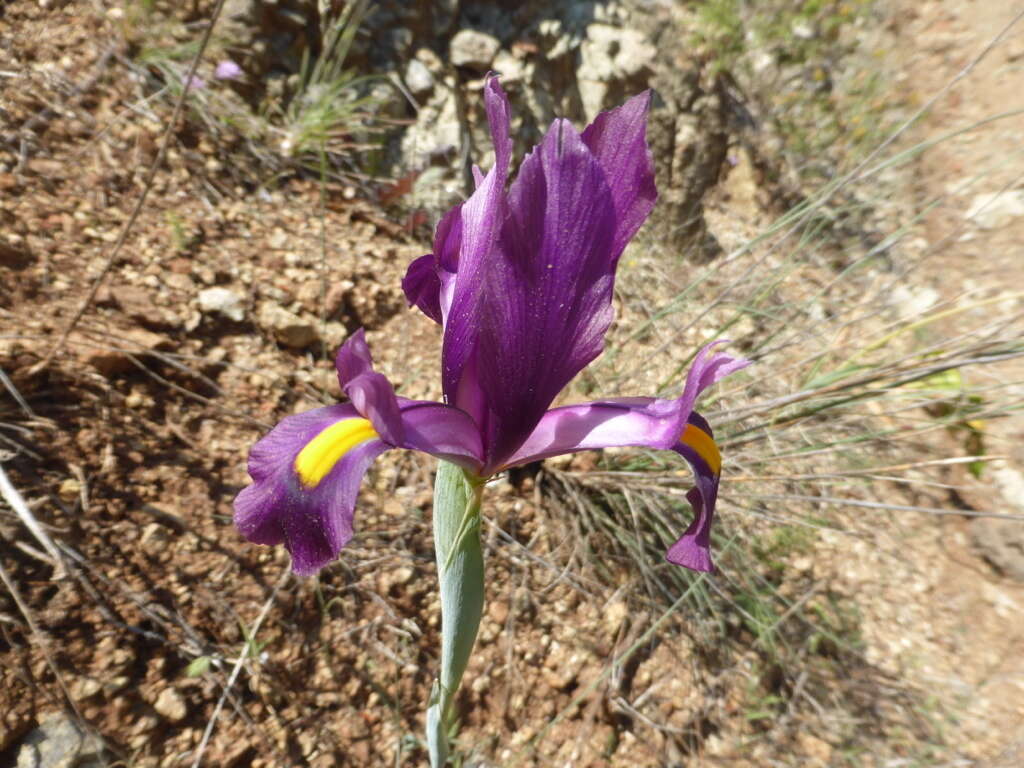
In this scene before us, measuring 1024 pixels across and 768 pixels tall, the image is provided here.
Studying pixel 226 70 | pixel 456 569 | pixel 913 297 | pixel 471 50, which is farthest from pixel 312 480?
pixel 913 297

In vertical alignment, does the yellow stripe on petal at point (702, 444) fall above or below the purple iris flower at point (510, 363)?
below

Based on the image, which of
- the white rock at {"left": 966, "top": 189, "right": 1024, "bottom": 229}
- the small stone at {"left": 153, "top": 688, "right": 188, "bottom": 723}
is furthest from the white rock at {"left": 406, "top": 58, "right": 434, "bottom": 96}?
the white rock at {"left": 966, "top": 189, "right": 1024, "bottom": 229}

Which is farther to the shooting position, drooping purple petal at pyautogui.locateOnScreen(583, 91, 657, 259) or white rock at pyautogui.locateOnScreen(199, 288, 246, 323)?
white rock at pyautogui.locateOnScreen(199, 288, 246, 323)

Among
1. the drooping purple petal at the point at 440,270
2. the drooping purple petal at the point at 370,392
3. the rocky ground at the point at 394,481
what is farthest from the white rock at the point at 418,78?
the drooping purple petal at the point at 370,392

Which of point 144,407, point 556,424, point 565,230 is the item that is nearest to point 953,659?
point 556,424

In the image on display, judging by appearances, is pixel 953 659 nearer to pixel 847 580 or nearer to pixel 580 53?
pixel 847 580

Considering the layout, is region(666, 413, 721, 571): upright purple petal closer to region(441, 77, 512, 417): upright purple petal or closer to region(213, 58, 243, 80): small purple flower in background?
region(441, 77, 512, 417): upright purple petal

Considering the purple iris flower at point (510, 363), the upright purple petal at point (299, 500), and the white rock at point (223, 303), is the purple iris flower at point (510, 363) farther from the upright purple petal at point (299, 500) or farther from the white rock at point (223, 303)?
the white rock at point (223, 303)

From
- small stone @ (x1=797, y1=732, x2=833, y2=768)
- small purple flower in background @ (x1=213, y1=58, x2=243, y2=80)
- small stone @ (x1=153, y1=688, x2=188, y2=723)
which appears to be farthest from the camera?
small purple flower in background @ (x1=213, y1=58, x2=243, y2=80)
